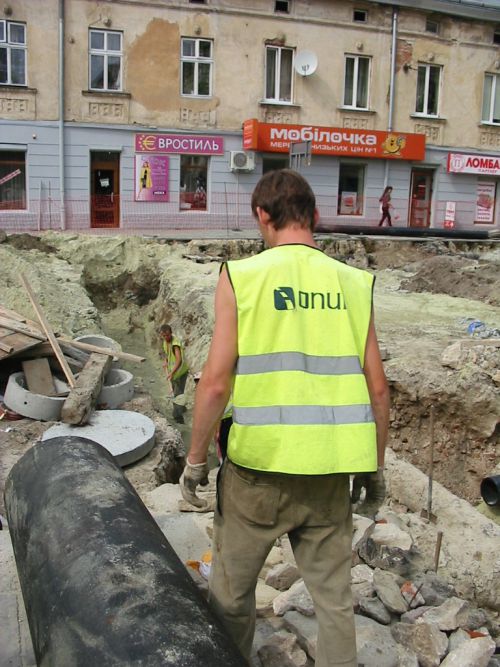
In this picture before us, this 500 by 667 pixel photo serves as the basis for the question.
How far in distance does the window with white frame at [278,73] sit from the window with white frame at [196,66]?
81.2 inches

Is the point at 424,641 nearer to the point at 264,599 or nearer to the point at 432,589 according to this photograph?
the point at 432,589

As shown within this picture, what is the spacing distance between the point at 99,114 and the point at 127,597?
66.7 feet

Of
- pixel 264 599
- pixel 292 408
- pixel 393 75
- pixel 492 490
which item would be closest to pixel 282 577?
pixel 264 599

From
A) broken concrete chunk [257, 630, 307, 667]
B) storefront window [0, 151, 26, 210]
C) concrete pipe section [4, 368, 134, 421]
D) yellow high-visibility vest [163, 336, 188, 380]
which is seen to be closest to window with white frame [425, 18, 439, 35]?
storefront window [0, 151, 26, 210]

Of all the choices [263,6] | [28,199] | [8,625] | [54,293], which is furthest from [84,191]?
[8,625]

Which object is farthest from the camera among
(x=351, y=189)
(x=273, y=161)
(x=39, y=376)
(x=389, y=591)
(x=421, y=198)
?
(x=421, y=198)

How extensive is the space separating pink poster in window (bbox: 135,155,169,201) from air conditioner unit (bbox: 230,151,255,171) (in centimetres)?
221

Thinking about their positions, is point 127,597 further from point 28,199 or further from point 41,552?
point 28,199

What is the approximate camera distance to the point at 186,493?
2.55 meters

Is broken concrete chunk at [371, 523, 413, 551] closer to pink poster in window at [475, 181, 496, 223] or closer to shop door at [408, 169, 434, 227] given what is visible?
shop door at [408, 169, 434, 227]

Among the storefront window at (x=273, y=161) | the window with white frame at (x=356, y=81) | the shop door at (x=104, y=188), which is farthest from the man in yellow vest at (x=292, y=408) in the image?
the window with white frame at (x=356, y=81)

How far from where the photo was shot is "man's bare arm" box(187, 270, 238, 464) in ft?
7.46

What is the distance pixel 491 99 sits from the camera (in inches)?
978

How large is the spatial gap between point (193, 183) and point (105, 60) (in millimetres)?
4590
